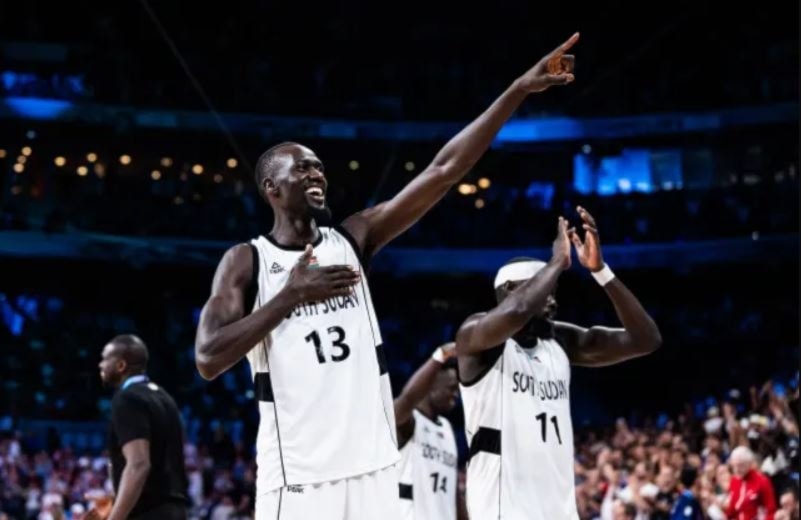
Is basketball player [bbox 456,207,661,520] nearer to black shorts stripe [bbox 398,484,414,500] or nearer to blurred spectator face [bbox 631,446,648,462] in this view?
black shorts stripe [bbox 398,484,414,500]

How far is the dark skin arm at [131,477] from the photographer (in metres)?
7.24

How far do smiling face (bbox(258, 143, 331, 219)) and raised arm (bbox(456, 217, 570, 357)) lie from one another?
174cm

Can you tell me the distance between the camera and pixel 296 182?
5.52 metres

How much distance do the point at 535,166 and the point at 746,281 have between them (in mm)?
5949

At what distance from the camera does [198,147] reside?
33062mm

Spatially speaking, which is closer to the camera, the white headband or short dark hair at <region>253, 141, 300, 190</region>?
short dark hair at <region>253, 141, 300, 190</region>

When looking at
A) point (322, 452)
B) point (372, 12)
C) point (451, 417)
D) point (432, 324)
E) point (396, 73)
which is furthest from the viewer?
point (372, 12)

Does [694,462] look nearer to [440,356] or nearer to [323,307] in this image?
[440,356]

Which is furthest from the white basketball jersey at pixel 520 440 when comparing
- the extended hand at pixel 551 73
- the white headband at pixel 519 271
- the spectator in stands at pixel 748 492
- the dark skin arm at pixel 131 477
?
the spectator in stands at pixel 748 492

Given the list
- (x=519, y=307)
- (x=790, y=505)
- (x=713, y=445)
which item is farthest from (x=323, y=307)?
(x=713, y=445)

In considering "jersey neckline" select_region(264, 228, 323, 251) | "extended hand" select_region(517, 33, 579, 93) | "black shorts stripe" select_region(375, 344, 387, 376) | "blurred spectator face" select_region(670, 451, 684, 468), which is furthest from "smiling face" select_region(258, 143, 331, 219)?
"blurred spectator face" select_region(670, 451, 684, 468)

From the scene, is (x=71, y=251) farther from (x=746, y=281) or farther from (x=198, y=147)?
(x=746, y=281)

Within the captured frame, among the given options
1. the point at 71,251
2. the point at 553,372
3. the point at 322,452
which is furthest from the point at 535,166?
the point at 322,452

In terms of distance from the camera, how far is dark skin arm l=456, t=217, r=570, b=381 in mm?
6996
